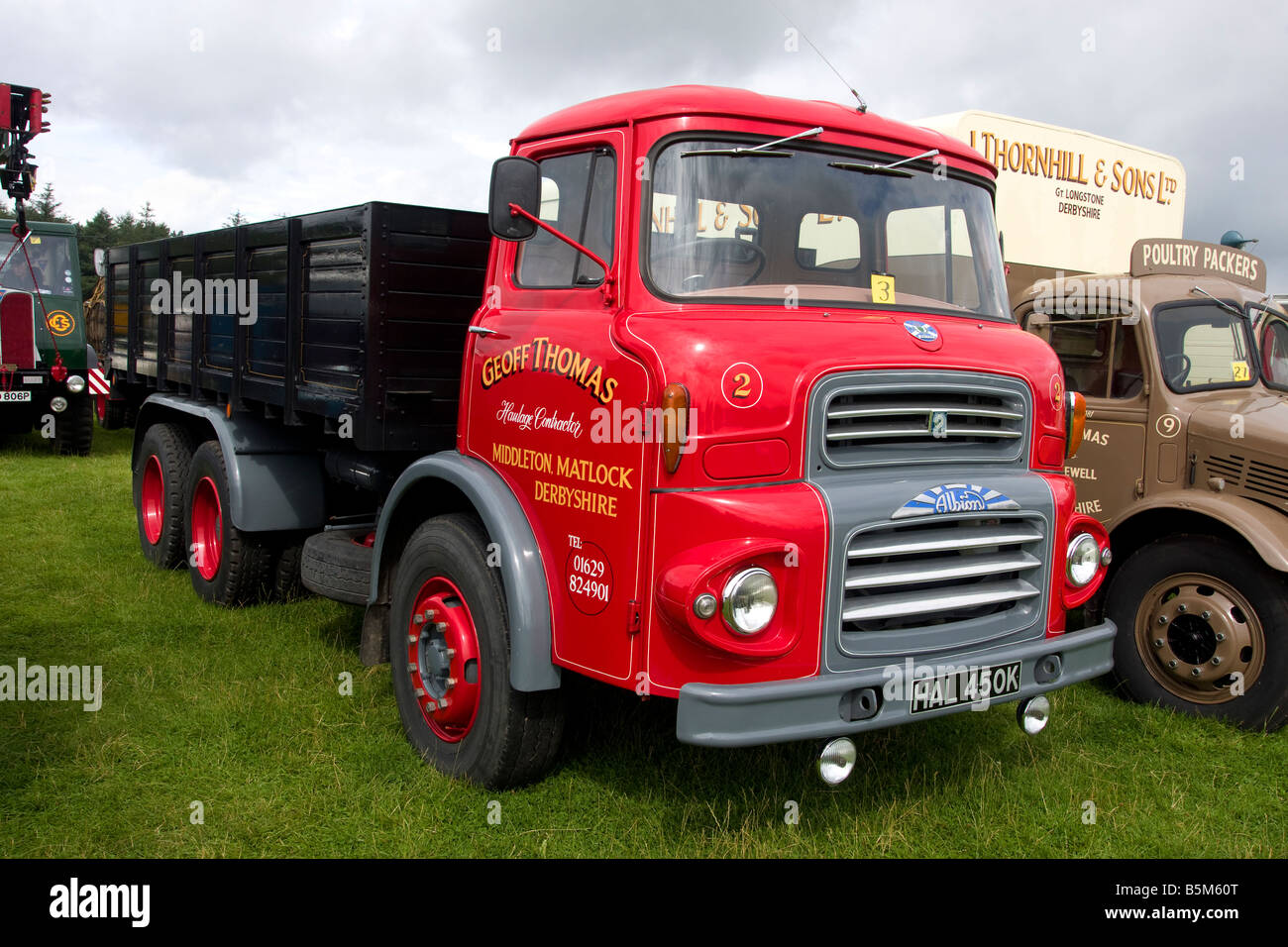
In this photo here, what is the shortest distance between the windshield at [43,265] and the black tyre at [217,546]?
316 inches

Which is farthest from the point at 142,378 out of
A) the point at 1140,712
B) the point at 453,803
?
the point at 1140,712

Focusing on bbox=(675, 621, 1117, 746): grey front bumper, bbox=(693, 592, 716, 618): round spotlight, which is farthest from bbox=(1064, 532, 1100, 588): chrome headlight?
bbox=(693, 592, 716, 618): round spotlight

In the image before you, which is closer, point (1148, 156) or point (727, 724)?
point (727, 724)

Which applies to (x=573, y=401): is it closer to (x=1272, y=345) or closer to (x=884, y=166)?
(x=884, y=166)

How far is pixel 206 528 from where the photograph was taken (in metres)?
6.94

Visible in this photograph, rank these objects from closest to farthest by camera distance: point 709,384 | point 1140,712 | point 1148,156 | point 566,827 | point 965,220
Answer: point 709,384
point 566,827
point 965,220
point 1140,712
point 1148,156

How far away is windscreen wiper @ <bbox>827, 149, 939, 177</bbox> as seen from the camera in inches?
152

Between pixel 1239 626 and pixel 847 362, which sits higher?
pixel 847 362

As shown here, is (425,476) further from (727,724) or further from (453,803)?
(727,724)

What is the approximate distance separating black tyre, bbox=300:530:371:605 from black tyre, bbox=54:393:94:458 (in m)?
9.90

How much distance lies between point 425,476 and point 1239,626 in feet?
12.4

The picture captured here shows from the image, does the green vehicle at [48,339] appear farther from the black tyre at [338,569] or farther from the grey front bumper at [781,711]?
the grey front bumper at [781,711]

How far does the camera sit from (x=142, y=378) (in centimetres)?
820

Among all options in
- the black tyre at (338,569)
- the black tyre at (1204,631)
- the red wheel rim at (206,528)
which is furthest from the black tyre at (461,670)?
the black tyre at (1204,631)
